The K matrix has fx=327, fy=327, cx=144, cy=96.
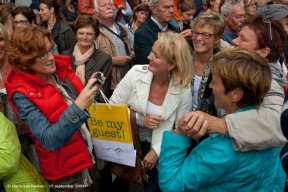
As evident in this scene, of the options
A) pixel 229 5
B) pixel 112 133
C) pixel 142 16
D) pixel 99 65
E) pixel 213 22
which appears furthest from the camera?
pixel 142 16

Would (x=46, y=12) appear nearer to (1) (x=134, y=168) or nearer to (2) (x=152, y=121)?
(2) (x=152, y=121)

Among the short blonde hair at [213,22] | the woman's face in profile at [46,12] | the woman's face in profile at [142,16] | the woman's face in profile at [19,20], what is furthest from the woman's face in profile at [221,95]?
the woman's face in profile at [142,16]

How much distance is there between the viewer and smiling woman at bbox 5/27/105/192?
212 centimetres

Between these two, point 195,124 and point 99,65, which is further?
point 99,65

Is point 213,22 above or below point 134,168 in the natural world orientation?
above

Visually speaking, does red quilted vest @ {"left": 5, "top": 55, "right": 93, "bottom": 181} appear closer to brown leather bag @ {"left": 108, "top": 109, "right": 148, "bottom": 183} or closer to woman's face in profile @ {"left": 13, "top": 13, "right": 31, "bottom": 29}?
brown leather bag @ {"left": 108, "top": 109, "right": 148, "bottom": 183}

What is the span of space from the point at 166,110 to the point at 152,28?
177 centimetres

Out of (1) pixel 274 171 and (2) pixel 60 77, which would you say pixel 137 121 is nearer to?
(2) pixel 60 77

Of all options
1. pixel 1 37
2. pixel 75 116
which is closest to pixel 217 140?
pixel 75 116

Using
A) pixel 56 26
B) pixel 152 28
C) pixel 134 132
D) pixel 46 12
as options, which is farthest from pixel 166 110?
pixel 46 12

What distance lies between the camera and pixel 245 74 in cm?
169

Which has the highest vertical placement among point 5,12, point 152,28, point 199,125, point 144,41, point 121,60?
point 199,125

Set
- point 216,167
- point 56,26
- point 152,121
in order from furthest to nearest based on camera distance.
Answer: point 56,26 → point 152,121 → point 216,167

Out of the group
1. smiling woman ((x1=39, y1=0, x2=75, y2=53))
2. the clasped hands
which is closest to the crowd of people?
the clasped hands
